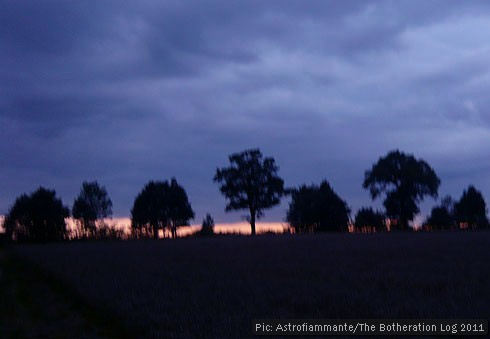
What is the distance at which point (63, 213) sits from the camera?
8575cm

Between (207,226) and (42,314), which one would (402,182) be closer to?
(207,226)

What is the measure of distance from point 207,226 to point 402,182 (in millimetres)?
26304

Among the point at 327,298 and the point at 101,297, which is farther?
the point at 101,297

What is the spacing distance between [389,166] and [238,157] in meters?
20.1

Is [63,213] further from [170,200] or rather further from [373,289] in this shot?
[373,289]

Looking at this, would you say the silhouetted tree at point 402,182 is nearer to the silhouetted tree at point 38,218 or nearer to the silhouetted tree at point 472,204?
the silhouetted tree at point 472,204

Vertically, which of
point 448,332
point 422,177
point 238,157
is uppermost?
point 238,157

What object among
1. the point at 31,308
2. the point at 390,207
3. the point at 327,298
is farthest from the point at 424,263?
the point at 390,207

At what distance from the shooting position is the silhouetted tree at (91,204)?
94.8 meters

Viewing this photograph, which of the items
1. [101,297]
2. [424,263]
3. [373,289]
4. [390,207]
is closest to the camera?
[373,289]

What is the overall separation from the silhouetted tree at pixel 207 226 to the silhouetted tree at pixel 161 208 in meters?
11.5

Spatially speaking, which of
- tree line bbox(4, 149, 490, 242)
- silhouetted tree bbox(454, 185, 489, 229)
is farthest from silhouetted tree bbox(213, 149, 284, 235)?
silhouetted tree bbox(454, 185, 489, 229)
